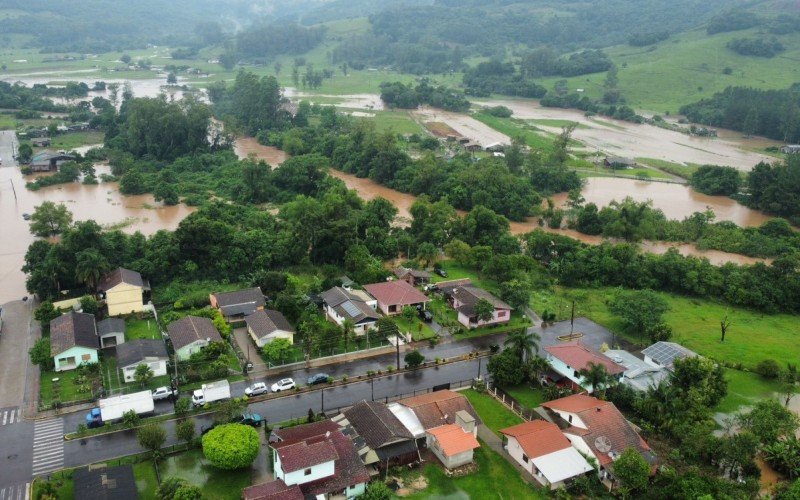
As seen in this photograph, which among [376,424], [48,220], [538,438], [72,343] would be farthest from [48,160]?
[538,438]

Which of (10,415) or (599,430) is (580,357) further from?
(10,415)

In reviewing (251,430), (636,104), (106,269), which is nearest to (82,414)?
(251,430)

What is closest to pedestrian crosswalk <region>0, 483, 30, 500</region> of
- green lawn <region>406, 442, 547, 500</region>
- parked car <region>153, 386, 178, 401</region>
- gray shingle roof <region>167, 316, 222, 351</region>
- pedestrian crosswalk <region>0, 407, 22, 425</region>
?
pedestrian crosswalk <region>0, 407, 22, 425</region>

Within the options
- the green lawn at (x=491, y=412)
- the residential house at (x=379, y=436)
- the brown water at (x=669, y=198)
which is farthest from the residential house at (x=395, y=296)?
the brown water at (x=669, y=198)

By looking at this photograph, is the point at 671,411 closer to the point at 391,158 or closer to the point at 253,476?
the point at 253,476

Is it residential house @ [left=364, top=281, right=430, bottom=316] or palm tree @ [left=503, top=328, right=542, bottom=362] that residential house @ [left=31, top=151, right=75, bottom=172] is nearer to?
residential house @ [left=364, top=281, right=430, bottom=316]
